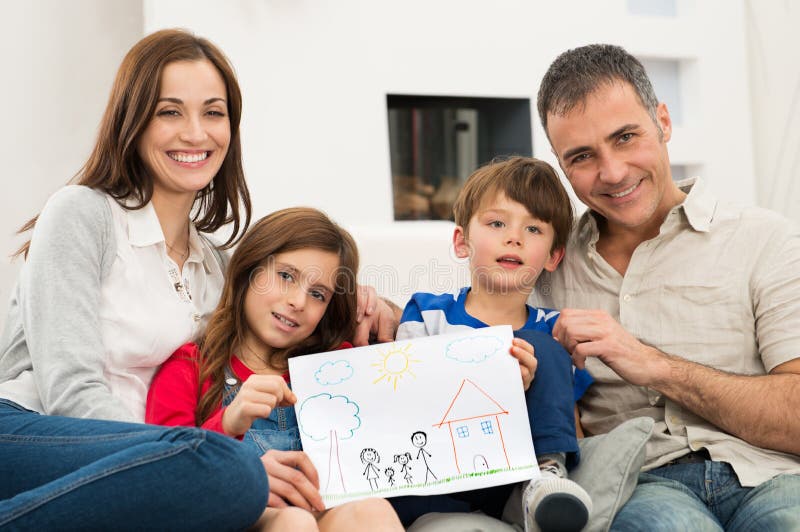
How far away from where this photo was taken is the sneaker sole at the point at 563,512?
1088 millimetres

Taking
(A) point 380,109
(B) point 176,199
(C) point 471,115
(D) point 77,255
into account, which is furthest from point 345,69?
(D) point 77,255

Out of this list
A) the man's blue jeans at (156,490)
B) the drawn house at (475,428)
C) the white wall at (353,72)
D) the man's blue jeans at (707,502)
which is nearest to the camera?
the man's blue jeans at (156,490)

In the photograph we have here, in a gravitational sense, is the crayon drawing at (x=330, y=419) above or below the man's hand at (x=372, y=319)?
below

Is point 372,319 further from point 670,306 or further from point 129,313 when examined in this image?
point 670,306

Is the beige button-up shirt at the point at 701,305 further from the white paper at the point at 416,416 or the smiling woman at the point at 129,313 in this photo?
the smiling woman at the point at 129,313

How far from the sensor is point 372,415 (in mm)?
1304

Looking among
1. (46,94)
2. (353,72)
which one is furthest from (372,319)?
(353,72)

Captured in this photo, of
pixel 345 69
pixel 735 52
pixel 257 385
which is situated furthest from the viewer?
pixel 735 52

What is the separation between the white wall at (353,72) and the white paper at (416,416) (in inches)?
75.3

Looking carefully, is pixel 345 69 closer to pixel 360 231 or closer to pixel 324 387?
pixel 360 231

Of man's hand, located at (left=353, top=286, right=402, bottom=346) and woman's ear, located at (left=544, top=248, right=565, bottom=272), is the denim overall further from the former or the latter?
woman's ear, located at (left=544, top=248, right=565, bottom=272)

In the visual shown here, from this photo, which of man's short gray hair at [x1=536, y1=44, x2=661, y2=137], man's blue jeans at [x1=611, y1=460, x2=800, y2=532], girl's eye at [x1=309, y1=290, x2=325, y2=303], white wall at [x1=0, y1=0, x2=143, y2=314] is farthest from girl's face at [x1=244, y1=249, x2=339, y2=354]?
white wall at [x1=0, y1=0, x2=143, y2=314]

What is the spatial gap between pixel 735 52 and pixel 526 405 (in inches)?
139

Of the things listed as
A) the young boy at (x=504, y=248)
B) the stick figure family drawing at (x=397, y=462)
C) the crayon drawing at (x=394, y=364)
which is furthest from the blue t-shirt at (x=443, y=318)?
the stick figure family drawing at (x=397, y=462)
